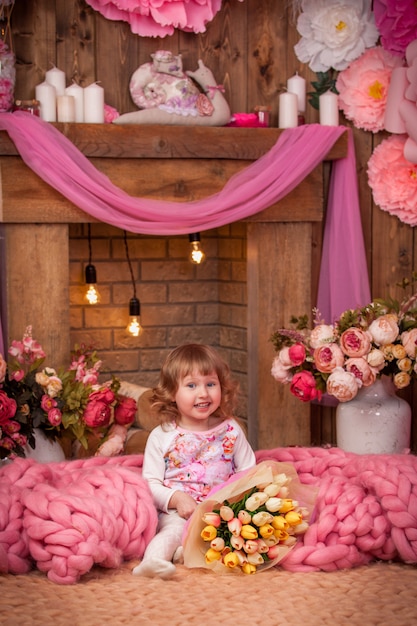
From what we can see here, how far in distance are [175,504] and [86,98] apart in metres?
1.59

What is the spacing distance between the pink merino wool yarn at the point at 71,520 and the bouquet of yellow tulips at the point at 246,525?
0.58 feet

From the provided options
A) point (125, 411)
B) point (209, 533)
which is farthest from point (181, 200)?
point (209, 533)

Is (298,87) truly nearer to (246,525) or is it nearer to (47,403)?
(47,403)

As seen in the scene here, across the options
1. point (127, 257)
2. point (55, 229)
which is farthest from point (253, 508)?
point (127, 257)

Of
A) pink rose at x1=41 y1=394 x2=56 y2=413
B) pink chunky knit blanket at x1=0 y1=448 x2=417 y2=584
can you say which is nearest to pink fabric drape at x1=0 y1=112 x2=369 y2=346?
pink rose at x1=41 y1=394 x2=56 y2=413

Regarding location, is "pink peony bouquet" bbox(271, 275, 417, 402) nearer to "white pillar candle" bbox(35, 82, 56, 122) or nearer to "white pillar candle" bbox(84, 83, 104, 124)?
"white pillar candle" bbox(84, 83, 104, 124)

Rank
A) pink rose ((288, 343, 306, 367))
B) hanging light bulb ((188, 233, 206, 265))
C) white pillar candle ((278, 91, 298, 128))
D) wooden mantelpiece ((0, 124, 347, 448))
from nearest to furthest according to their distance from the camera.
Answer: pink rose ((288, 343, 306, 367))
wooden mantelpiece ((0, 124, 347, 448))
white pillar candle ((278, 91, 298, 128))
hanging light bulb ((188, 233, 206, 265))

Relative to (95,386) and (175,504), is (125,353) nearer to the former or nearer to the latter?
(95,386)

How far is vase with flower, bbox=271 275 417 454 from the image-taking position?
10.8ft

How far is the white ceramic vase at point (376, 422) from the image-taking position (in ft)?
11.1

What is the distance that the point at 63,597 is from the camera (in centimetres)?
230

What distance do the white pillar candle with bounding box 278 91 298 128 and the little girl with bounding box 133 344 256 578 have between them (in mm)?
1277

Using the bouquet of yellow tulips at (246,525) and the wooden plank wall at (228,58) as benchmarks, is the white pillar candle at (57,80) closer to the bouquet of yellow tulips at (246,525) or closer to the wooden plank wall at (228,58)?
the wooden plank wall at (228,58)

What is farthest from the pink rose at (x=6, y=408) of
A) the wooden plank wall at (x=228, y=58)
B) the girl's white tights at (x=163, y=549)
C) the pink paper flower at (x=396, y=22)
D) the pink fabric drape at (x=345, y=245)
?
the pink paper flower at (x=396, y=22)
